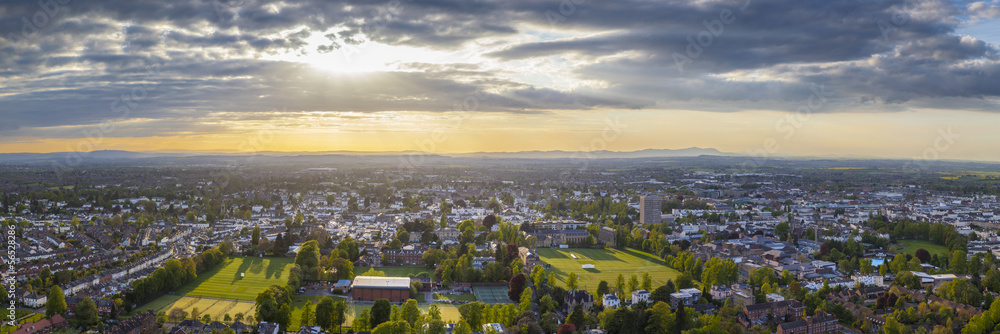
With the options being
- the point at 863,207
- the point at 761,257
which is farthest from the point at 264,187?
the point at 863,207

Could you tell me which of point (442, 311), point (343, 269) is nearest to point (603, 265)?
point (442, 311)

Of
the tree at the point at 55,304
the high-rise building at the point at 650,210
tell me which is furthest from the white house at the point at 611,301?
the high-rise building at the point at 650,210

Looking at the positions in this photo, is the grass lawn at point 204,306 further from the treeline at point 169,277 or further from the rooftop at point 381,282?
the rooftop at point 381,282

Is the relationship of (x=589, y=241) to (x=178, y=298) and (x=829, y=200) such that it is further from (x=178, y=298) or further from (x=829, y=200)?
(x=829, y=200)

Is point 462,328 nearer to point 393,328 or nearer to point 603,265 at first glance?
point 393,328

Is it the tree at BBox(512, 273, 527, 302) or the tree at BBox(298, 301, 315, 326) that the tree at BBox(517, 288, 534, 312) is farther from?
the tree at BBox(298, 301, 315, 326)

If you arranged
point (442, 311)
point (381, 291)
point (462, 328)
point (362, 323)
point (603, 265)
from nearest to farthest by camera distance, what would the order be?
point (462, 328)
point (362, 323)
point (442, 311)
point (381, 291)
point (603, 265)

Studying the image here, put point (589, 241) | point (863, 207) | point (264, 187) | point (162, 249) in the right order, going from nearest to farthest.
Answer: point (162, 249), point (589, 241), point (863, 207), point (264, 187)

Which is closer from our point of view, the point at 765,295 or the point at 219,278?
the point at 765,295
